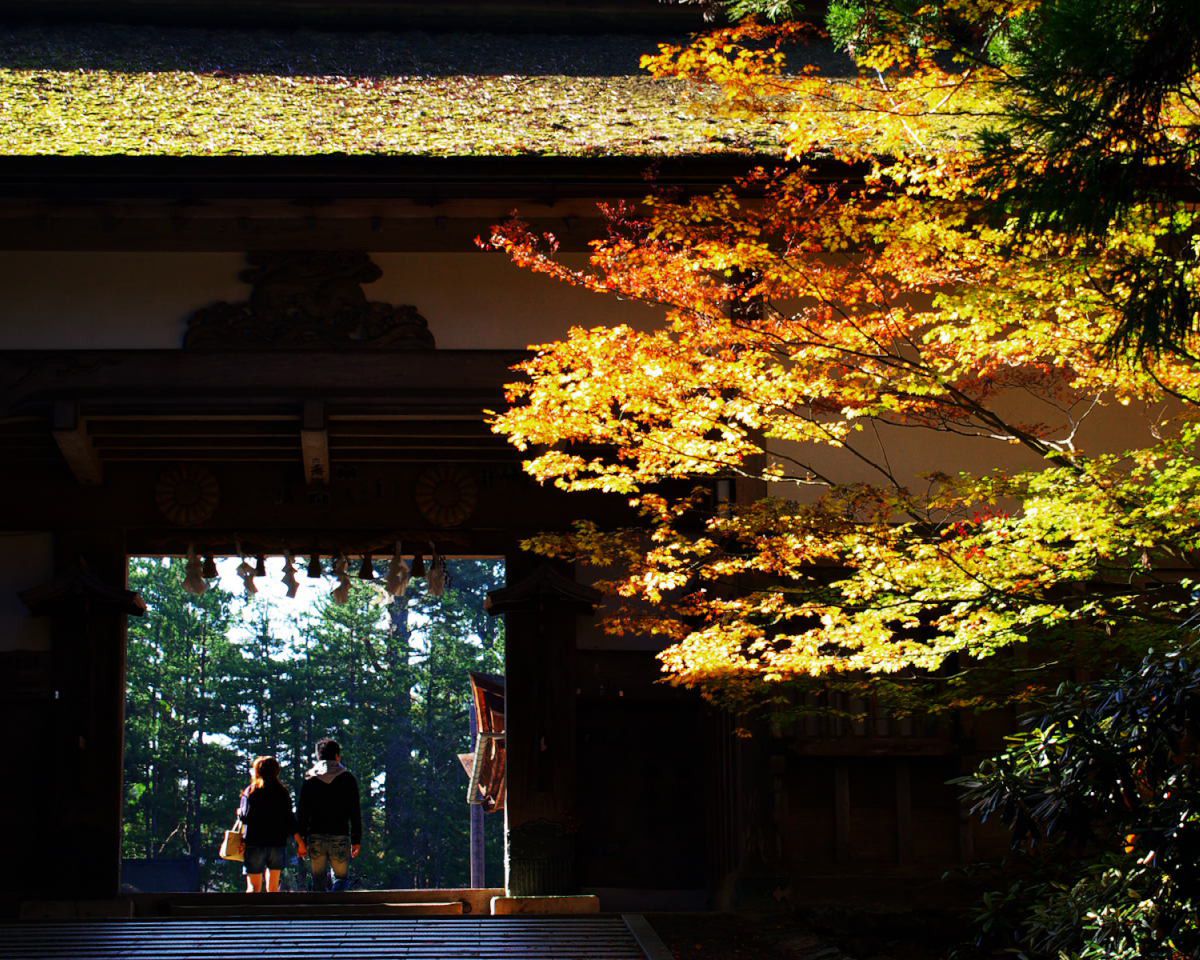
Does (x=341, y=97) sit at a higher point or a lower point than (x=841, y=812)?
higher

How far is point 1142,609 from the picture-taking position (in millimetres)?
8023

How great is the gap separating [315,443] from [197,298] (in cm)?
128

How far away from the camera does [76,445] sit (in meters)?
10.4

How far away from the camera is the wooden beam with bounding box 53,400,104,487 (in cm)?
984

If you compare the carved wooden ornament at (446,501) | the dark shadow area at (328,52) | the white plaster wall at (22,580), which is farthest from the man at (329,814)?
the dark shadow area at (328,52)

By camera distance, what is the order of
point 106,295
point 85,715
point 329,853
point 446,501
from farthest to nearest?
point 446,501 < point 329,853 < point 85,715 < point 106,295

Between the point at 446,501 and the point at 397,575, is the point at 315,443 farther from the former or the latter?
the point at 397,575

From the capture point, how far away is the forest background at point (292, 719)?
Answer: 2956 cm

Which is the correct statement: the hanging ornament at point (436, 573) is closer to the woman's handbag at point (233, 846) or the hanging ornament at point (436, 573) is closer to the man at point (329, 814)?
the man at point (329, 814)

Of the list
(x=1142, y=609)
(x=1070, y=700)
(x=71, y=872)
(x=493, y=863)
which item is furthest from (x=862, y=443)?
(x=493, y=863)

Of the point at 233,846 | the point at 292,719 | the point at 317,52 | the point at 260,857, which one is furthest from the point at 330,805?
the point at 292,719

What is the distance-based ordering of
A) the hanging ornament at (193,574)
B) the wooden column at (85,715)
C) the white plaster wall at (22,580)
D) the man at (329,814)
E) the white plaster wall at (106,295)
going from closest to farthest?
the white plaster wall at (106,295) → the wooden column at (85,715) → the white plaster wall at (22,580) → the man at (329,814) → the hanging ornament at (193,574)

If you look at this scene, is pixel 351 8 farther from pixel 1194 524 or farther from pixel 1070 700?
pixel 1070 700

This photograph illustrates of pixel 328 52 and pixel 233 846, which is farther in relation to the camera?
pixel 328 52
